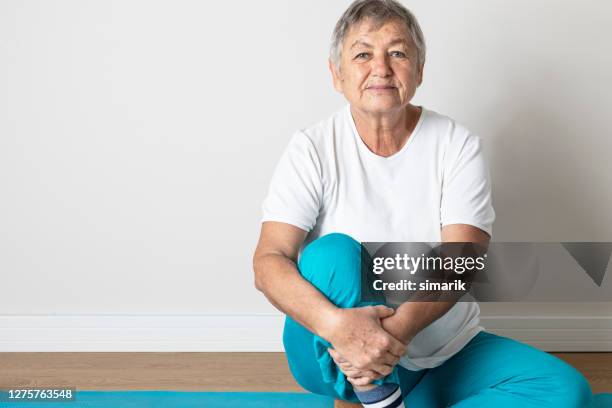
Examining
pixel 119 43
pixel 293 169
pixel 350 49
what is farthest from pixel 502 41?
pixel 119 43

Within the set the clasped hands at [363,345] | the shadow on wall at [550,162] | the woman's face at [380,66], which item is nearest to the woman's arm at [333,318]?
the clasped hands at [363,345]

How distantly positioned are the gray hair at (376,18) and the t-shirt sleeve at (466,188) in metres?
0.27

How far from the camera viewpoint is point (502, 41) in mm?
2576

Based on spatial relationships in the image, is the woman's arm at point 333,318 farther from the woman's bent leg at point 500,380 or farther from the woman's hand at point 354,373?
the woman's bent leg at point 500,380

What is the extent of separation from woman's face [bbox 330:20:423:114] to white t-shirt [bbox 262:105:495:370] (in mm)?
141

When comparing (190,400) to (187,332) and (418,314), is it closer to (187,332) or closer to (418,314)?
(187,332)

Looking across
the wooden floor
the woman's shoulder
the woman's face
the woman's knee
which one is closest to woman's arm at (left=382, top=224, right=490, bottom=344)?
the woman's knee

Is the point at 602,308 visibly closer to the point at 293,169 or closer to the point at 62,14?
the point at 293,169

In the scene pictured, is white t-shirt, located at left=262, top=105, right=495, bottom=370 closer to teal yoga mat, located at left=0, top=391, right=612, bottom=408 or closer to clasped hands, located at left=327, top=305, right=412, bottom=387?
clasped hands, located at left=327, top=305, right=412, bottom=387

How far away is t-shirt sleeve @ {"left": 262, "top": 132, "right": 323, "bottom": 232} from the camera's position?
1.91 metres

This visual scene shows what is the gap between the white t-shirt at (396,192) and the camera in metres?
1.92

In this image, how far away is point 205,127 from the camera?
8.66 ft

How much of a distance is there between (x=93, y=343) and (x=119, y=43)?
111cm

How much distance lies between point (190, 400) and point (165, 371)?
12.0 inches
